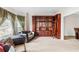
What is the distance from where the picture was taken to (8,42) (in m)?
2.01

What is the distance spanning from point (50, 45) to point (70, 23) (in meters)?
0.71

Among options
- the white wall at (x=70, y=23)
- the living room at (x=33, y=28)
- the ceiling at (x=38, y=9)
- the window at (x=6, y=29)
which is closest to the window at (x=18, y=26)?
the living room at (x=33, y=28)

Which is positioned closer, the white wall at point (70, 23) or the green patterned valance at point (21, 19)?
the green patterned valance at point (21, 19)

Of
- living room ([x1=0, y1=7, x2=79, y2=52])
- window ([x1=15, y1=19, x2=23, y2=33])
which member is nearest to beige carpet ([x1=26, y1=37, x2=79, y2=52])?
living room ([x1=0, y1=7, x2=79, y2=52])

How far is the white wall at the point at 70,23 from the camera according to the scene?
8.05 feet

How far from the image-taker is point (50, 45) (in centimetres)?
226

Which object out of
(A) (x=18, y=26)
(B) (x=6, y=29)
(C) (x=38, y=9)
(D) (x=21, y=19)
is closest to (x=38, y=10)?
(C) (x=38, y=9)

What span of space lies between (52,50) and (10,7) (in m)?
1.13

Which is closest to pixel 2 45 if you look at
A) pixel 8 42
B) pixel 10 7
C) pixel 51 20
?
pixel 8 42

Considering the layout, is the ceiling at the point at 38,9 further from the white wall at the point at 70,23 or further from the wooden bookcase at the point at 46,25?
the white wall at the point at 70,23

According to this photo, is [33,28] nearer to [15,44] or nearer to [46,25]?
[46,25]

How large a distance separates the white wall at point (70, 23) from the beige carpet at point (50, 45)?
23 centimetres
